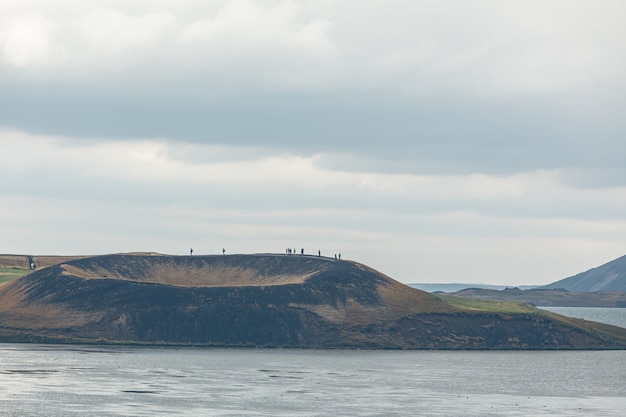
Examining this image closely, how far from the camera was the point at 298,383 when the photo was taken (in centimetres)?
13888

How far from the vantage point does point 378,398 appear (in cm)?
12656

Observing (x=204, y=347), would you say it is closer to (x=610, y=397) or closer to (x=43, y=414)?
(x=610, y=397)

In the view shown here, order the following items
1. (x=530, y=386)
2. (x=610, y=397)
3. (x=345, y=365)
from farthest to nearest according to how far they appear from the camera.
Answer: (x=345, y=365), (x=530, y=386), (x=610, y=397)

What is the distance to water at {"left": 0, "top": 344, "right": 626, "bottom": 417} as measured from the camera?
379ft

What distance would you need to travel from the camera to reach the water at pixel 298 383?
11562cm

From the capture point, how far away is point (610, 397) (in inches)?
5349

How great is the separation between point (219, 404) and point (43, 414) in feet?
59.4

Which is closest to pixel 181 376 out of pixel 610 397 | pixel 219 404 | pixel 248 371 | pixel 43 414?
pixel 248 371

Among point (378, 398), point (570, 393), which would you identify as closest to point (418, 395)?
point (378, 398)

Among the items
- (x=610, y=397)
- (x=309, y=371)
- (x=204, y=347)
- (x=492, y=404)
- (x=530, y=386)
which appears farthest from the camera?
(x=204, y=347)

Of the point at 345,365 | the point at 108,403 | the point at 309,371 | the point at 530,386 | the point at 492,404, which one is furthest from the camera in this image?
the point at 345,365

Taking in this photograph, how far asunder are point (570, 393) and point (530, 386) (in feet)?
24.4

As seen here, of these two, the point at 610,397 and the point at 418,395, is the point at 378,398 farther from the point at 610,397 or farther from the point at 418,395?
the point at 610,397

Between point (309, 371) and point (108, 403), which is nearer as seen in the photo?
point (108, 403)
